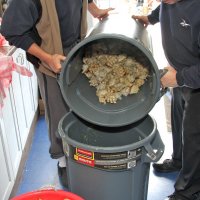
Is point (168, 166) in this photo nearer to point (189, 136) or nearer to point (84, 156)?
point (189, 136)

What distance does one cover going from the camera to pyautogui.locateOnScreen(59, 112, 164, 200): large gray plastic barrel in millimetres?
1236

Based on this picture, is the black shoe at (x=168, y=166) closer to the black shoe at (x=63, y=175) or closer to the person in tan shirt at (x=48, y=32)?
the black shoe at (x=63, y=175)

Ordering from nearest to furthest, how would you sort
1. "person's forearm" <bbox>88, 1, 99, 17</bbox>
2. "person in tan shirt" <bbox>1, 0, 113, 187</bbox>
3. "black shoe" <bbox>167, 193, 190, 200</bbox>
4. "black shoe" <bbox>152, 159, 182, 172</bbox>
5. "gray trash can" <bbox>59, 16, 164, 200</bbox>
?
"gray trash can" <bbox>59, 16, 164, 200</bbox>
"person in tan shirt" <bbox>1, 0, 113, 187</bbox>
"black shoe" <bbox>167, 193, 190, 200</bbox>
"person's forearm" <bbox>88, 1, 99, 17</bbox>
"black shoe" <bbox>152, 159, 182, 172</bbox>

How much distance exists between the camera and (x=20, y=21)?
1.34 m

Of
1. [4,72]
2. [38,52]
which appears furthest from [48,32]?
[4,72]

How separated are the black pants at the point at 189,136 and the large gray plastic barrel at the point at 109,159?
0.66ft

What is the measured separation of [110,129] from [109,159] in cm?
28

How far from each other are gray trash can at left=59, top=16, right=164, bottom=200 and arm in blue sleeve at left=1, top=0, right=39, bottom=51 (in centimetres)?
24

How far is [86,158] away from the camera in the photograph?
1260 mm

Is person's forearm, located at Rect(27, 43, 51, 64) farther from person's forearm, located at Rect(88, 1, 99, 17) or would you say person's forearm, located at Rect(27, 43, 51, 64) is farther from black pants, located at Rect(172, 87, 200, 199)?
black pants, located at Rect(172, 87, 200, 199)

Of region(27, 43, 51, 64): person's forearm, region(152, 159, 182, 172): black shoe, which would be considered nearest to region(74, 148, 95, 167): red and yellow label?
region(27, 43, 51, 64): person's forearm

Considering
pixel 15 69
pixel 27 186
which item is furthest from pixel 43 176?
pixel 15 69

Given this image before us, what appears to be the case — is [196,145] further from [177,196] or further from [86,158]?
[86,158]

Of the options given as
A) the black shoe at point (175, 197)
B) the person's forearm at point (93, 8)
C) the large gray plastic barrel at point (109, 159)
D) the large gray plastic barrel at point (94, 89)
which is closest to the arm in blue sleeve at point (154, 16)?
the large gray plastic barrel at point (94, 89)
